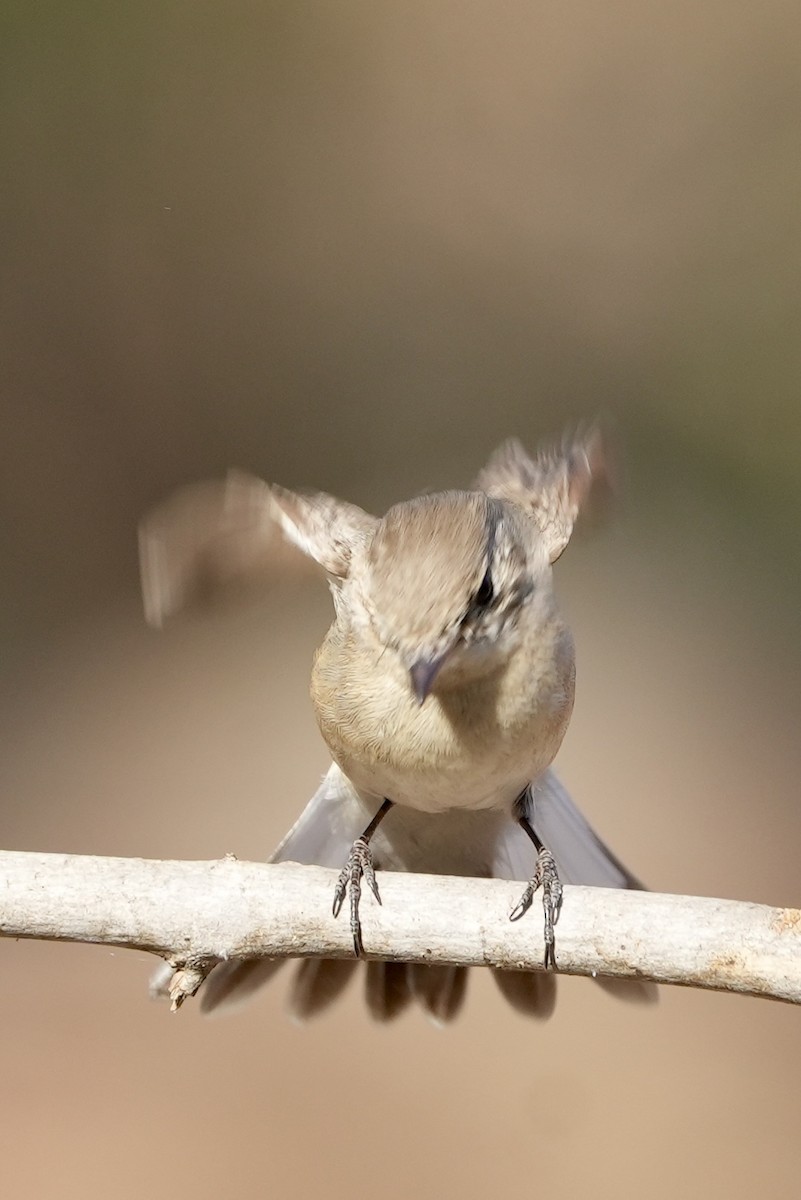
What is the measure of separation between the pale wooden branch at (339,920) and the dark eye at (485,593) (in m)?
0.48

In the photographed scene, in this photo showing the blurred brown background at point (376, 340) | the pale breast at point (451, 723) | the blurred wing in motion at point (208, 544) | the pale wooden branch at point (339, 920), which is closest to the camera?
the pale wooden branch at point (339, 920)

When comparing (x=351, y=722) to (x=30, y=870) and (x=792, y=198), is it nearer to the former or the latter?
(x=30, y=870)

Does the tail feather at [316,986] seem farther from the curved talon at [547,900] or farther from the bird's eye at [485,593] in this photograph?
the bird's eye at [485,593]

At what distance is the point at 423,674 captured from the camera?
6.79ft

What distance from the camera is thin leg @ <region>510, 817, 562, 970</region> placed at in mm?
2025

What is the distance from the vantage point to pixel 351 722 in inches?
94.3

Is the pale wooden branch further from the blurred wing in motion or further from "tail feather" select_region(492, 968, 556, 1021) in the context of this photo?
the blurred wing in motion

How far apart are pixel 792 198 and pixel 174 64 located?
2.99 metres

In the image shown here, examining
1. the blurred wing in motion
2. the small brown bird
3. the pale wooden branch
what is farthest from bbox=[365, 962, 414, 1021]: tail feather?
the blurred wing in motion

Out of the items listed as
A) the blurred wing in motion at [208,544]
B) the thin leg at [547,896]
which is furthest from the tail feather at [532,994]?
the blurred wing in motion at [208,544]

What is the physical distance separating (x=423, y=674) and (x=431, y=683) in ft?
0.07

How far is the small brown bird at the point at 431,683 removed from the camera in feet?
7.14

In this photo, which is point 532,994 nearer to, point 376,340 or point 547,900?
point 547,900

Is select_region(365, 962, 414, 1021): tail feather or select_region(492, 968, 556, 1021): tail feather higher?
select_region(492, 968, 556, 1021): tail feather
